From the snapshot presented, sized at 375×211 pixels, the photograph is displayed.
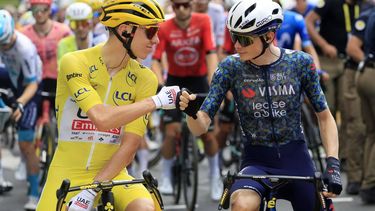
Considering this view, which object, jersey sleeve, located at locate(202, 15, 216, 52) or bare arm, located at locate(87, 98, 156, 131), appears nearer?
bare arm, located at locate(87, 98, 156, 131)

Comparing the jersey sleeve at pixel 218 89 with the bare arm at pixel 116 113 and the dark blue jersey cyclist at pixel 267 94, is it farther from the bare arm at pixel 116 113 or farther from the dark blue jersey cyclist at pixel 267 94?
the bare arm at pixel 116 113

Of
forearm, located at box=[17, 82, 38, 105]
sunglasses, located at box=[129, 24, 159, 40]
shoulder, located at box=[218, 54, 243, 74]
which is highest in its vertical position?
sunglasses, located at box=[129, 24, 159, 40]

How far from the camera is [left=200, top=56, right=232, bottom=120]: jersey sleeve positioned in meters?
6.38

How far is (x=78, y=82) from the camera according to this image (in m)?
6.14

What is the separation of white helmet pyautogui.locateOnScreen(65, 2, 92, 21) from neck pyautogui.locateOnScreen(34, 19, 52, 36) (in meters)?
1.26

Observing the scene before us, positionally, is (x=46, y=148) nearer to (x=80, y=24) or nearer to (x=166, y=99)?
(x=80, y=24)

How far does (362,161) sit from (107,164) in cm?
586

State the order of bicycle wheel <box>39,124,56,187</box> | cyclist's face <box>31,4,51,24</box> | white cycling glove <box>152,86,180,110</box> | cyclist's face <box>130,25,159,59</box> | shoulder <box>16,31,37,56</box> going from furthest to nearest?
cyclist's face <box>31,4,51,24</box> < bicycle wheel <box>39,124,56,187</box> < shoulder <box>16,31,37,56</box> < cyclist's face <box>130,25,159,59</box> < white cycling glove <box>152,86,180,110</box>

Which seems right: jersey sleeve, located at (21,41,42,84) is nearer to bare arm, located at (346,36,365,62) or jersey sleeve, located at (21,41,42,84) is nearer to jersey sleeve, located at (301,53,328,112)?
bare arm, located at (346,36,365,62)

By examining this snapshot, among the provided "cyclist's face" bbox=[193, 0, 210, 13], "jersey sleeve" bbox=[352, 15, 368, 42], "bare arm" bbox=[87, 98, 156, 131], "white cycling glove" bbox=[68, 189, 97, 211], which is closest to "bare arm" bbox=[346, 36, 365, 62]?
"jersey sleeve" bbox=[352, 15, 368, 42]

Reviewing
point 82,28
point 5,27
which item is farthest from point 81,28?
point 5,27

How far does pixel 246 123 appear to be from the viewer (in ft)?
21.2

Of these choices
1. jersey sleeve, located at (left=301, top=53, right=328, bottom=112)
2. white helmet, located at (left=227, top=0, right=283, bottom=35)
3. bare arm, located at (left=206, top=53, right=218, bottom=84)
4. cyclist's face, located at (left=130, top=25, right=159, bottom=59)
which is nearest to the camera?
cyclist's face, located at (left=130, top=25, right=159, bottom=59)

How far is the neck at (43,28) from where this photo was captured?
12.7 m
